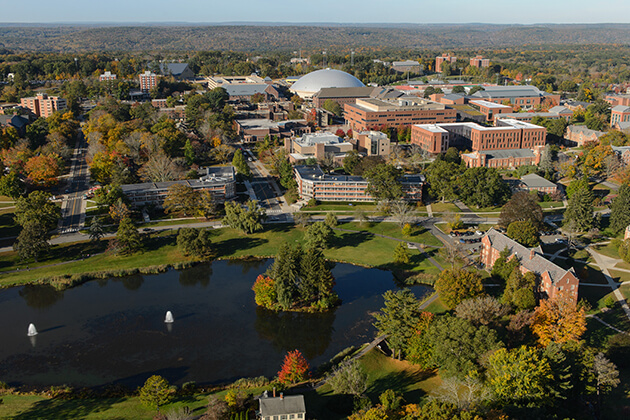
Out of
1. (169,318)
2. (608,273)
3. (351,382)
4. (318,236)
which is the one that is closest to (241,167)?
(318,236)

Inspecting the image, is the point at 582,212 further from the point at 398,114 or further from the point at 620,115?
the point at 620,115

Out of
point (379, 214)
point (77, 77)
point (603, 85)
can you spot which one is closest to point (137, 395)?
point (379, 214)

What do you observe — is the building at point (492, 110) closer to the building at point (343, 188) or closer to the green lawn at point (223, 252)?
the building at point (343, 188)

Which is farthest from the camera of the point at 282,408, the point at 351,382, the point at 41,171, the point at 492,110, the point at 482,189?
the point at 492,110

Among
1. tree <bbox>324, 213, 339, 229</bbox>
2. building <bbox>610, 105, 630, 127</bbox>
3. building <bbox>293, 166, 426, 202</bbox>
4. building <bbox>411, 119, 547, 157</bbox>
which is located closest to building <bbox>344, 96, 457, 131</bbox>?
building <bbox>411, 119, 547, 157</bbox>

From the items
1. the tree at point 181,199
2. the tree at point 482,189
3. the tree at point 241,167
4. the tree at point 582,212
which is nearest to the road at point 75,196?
the tree at point 181,199

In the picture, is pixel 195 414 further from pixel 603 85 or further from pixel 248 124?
pixel 603 85
